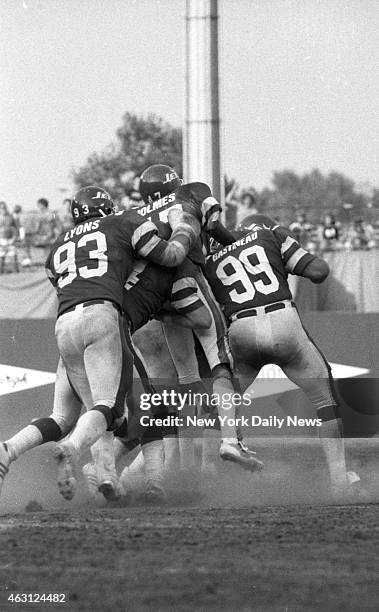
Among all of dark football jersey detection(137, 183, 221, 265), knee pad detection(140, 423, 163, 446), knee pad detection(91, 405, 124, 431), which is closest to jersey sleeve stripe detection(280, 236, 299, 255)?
dark football jersey detection(137, 183, 221, 265)

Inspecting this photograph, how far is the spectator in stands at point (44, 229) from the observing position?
11.3 metres

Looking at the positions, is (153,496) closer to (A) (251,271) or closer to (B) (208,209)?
(A) (251,271)

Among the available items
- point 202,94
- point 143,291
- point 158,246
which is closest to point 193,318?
point 143,291

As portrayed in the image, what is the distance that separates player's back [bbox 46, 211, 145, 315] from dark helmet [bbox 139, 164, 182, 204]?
3.22 ft

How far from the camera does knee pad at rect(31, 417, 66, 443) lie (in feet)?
22.3

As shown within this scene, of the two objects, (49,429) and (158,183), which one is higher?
(158,183)

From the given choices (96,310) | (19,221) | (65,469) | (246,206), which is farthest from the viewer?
(19,221)

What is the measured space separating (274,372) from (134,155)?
4386mm

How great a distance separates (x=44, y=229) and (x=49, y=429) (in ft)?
15.9

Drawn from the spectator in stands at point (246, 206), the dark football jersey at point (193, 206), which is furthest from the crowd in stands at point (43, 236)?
the dark football jersey at point (193, 206)

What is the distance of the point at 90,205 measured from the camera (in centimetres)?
745

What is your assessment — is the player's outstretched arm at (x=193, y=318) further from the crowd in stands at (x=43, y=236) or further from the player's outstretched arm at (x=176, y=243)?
the crowd in stands at (x=43, y=236)

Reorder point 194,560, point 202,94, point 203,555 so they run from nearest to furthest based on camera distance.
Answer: point 194,560 < point 203,555 < point 202,94

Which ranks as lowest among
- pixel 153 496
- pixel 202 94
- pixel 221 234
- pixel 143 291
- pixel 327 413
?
pixel 153 496
